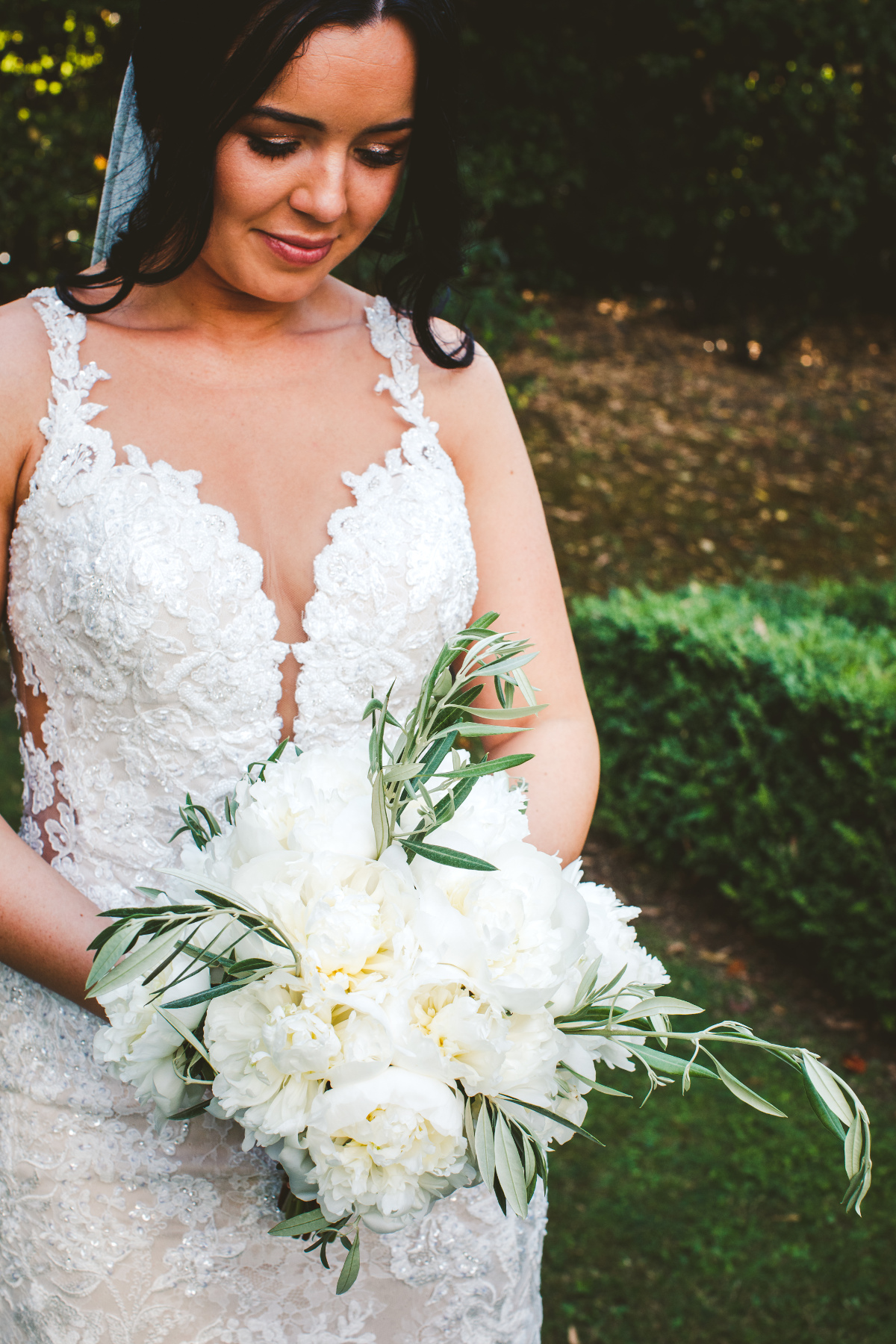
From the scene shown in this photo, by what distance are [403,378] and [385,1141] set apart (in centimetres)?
145

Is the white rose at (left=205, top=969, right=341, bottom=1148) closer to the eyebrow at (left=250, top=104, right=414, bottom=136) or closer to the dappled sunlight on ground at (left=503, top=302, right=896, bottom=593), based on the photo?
the eyebrow at (left=250, top=104, right=414, bottom=136)

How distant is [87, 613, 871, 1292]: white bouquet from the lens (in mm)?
Answer: 1222

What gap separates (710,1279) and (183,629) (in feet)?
9.90

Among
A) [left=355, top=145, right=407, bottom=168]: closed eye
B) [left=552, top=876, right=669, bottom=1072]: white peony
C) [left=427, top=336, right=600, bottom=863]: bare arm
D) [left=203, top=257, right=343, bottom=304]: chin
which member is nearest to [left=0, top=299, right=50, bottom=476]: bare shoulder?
[left=203, top=257, right=343, bottom=304]: chin

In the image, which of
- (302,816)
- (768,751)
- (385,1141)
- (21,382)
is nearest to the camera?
(385,1141)

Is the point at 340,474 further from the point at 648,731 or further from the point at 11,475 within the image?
the point at 648,731

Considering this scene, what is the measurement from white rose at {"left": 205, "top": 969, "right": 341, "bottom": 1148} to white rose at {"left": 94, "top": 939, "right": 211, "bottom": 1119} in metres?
0.07

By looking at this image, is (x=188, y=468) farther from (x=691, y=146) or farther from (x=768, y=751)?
(x=691, y=146)

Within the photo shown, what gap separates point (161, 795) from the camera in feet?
6.41

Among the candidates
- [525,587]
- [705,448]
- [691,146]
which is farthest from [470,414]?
[691,146]

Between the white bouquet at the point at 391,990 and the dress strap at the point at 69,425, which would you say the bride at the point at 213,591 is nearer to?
the dress strap at the point at 69,425

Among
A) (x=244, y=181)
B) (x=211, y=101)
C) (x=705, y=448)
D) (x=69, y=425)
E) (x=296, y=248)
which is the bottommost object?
(x=705, y=448)

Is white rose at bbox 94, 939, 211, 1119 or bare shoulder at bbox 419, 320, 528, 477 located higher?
bare shoulder at bbox 419, 320, 528, 477

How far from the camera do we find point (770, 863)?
4949 millimetres
